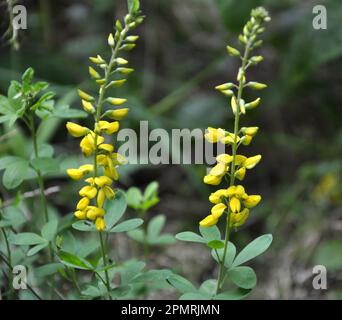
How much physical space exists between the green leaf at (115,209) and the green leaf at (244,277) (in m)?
0.29

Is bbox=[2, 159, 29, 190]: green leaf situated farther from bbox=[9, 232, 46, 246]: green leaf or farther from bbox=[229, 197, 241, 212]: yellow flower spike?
bbox=[229, 197, 241, 212]: yellow flower spike

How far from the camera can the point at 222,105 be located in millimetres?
3342

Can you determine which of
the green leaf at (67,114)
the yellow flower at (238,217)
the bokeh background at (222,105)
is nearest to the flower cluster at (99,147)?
the green leaf at (67,114)

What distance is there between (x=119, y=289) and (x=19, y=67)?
6.43ft

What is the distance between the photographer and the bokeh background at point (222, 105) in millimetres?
2674

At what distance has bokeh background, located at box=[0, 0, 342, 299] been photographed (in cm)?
267

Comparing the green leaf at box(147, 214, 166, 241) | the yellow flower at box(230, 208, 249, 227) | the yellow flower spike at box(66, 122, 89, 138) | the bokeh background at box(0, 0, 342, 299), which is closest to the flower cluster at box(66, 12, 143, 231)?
the yellow flower spike at box(66, 122, 89, 138)

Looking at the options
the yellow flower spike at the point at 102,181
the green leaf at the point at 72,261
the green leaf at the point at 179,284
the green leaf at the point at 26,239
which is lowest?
the green leaf at the point at 179,284

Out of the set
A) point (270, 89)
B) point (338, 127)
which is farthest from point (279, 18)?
point (338, 127)

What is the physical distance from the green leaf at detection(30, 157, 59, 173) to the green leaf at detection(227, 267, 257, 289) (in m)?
0.51

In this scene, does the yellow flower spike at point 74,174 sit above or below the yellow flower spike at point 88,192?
above

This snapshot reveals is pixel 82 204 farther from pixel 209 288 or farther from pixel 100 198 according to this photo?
pixel 209 288

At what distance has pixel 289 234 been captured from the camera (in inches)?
113

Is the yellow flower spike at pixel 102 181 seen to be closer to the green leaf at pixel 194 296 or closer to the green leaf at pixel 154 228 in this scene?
the green leaf at pixel 194 296
